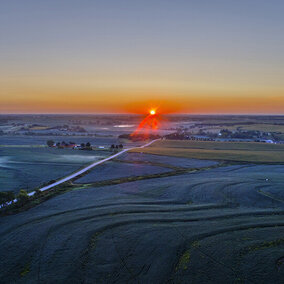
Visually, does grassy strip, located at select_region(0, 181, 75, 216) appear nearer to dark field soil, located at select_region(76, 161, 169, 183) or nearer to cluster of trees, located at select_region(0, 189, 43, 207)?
cluster of trees, located at select_region(0, 189, 43, 207)

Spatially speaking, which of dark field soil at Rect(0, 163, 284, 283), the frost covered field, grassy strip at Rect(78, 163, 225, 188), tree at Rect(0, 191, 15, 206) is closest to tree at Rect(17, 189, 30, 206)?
tree at Rect(0, 191, 15, 206)

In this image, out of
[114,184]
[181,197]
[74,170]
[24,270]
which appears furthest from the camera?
[74,170]

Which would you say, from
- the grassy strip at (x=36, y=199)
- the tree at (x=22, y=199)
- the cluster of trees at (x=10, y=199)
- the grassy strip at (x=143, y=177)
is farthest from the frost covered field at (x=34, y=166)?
the grassy strip at (x=143, y=177)

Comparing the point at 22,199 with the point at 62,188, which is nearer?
the point at 22,199

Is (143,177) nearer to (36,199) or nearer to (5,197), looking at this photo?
(36,199)

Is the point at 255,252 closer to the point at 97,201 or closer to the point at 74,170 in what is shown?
the point at 97,201

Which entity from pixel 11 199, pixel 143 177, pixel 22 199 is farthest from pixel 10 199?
pixel 143 177

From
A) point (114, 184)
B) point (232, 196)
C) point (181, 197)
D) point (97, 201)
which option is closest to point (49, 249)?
point (97, 201)

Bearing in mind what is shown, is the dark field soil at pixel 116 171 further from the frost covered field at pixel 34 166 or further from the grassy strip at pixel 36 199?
the frost covered field at pixel 34 166
